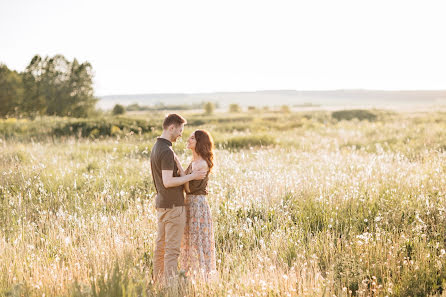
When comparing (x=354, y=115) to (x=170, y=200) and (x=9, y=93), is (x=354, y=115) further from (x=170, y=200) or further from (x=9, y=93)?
(x=170, y=200)

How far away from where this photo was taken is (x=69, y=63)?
4278 cm

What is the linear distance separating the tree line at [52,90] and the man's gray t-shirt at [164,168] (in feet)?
132

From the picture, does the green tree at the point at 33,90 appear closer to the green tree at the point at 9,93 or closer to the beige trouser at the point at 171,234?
the green tree at the point at 9,93

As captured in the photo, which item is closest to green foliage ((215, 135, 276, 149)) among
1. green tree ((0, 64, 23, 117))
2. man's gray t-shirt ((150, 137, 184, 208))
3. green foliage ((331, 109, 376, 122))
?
man's gray t-shirt ((150, 137, 184, 208))

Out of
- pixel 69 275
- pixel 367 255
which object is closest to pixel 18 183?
pixel 69 275

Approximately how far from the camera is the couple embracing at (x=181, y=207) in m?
4.29

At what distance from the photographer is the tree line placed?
42.0 meters

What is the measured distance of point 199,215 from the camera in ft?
15.1

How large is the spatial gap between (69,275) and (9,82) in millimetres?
46879

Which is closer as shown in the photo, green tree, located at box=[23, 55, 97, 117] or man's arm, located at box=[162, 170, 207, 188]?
man's arm, located at box=[162, 170, 207, 188]

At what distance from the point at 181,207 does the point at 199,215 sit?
0.95 feet

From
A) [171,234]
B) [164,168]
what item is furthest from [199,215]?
[164,168]

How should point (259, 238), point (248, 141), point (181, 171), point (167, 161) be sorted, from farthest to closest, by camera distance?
point (248, 141)
point (259, 238)
point (181, 171)
point (167, 161)

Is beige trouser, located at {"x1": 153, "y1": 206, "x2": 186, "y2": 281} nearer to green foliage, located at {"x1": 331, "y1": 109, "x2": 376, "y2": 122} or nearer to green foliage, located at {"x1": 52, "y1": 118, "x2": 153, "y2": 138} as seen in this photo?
green foliage, located at {"x1": 52, "y1": 118, "x2": 153, "y2": 138}
